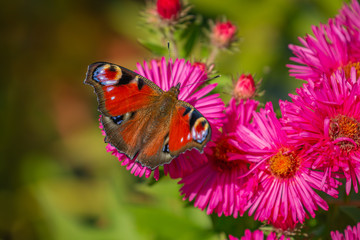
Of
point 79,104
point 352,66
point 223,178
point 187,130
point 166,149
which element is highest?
point 352,66

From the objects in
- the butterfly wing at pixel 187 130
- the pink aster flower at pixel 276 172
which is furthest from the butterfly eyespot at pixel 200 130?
the pink aster flower at pixel 276 172

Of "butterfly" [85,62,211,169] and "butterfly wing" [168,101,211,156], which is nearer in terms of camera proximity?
"butterfly wing" [168,101,211,156]

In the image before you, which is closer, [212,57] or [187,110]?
[187,110]

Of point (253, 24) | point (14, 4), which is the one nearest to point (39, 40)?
point (14, 4)

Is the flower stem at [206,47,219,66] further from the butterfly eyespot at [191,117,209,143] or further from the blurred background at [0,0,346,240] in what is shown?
the butterfly eyespot at [191,117,209,143]

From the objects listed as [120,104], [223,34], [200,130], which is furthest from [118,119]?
[223,34]

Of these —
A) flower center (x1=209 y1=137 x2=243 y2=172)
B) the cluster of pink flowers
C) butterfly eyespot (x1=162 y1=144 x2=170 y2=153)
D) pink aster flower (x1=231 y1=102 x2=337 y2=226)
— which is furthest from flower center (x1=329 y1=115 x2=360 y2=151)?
butterfly eyespot (x1=162 y1=144 x2=170 y2=153)

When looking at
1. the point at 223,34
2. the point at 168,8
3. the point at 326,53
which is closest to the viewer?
the point at 326,53

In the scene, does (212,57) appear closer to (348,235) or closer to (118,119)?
(118,119)
